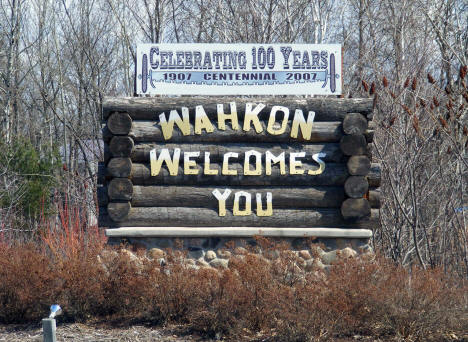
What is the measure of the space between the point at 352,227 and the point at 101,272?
11.7ft

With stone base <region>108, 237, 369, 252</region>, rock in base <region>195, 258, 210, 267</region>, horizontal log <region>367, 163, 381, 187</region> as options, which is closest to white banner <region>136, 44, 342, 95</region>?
horizontal log <region>367, 163, 381, 187</region>

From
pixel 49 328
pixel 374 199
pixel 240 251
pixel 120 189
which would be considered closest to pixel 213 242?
pixel 240 251

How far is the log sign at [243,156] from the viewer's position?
9.29 metres

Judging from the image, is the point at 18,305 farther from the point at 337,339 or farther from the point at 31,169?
the point at 31,169

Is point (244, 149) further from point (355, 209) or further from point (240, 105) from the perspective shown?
point (355, 209)

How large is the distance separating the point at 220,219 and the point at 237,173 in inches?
27.6

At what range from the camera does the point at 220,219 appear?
924 cm

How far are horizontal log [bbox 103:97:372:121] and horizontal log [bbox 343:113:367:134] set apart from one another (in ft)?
0.31

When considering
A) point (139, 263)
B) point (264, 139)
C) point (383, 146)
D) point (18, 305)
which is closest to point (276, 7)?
point (383, 146)

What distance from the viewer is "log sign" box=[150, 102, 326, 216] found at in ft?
30.5

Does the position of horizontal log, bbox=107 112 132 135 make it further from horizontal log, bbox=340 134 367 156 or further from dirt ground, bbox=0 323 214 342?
horizontal log, bbox=340 134 367 156

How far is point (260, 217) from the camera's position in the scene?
365 inches

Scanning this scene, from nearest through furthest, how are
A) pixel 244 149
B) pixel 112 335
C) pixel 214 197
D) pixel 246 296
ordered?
pixel 246 296 → pixel 112 335 → pixel 214 197 → pixel 244 149

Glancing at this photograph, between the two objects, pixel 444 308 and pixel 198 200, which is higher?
pixel 198 200
